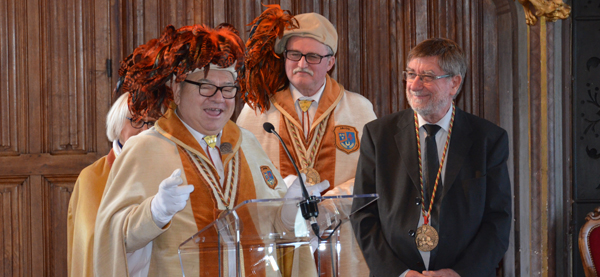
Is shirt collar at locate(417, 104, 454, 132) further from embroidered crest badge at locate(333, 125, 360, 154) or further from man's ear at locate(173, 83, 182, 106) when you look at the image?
man's ear at locate(173, 83, 182, 106)

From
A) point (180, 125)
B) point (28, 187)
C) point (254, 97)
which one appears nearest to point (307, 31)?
point (254, 97)

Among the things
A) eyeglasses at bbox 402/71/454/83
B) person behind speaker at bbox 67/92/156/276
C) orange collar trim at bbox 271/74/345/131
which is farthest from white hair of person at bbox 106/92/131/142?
eyeglasses at bbox 402/71/454/83

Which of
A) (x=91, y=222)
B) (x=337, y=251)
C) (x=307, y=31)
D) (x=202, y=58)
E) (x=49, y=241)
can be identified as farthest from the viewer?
(x=49, y=241)

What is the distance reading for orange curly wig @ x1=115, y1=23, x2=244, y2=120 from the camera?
7.47 ft

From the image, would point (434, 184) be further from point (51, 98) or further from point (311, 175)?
point (51, 98)

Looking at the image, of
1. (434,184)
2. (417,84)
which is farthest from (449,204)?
(417,84)

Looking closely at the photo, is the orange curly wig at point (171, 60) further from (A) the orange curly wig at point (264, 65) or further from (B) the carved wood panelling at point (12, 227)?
(B) the carved wood panelling at point (12, 227)

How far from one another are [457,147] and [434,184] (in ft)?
0.55

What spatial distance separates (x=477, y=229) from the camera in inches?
89.4

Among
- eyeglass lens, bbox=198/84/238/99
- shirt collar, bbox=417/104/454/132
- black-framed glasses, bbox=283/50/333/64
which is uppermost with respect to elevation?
black-framed glasses, bbox=283/50/333/64

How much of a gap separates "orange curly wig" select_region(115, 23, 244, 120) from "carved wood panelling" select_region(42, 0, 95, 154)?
1.68m

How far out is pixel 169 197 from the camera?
1.91 meters

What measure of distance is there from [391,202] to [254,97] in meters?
1.15

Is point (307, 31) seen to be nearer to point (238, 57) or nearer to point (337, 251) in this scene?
point (238, 57)
